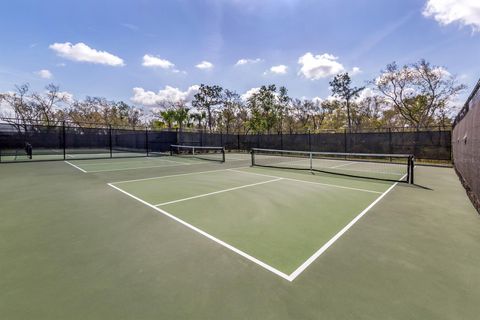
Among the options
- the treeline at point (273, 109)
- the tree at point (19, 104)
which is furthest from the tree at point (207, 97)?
the tree at point (19, 104)

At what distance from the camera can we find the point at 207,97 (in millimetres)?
33750

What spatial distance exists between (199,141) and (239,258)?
2071 centimetres

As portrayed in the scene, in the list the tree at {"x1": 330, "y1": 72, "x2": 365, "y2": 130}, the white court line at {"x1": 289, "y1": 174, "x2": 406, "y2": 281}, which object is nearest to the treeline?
the tree at {"x1": 330, "y1": 72, "x2": 365, "y2": 130}

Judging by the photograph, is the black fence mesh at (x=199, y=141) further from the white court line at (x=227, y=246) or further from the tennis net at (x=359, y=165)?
the white court line at (x=227, y=246)

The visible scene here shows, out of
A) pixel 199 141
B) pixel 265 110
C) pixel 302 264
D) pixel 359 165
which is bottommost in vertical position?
pixel 302 264

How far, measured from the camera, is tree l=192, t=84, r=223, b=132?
3338cm

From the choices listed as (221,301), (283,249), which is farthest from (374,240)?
(221,301)

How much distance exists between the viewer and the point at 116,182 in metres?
7.67

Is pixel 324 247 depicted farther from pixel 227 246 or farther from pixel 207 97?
→ pixel 207 97

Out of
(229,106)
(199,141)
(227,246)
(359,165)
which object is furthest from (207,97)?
(227,246)

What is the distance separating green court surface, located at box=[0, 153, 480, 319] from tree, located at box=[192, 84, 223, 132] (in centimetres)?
2969

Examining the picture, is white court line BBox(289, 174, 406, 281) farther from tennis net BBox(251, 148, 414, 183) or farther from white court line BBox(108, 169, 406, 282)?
tennis net BBox(251, 148, 414, 183)

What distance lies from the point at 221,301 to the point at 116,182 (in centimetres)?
683

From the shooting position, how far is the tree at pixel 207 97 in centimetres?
3338
